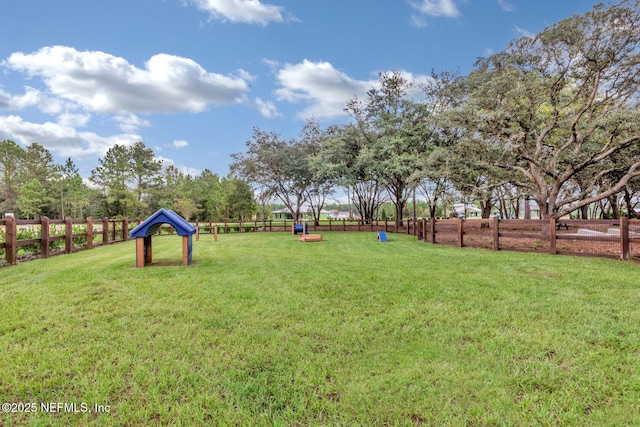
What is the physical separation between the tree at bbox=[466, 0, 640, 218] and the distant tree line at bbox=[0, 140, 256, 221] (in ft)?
88.2

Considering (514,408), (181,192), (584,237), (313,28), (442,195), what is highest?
(313,28)

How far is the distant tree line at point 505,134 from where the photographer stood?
1152 centimetres

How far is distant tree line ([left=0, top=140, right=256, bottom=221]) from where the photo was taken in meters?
38.5

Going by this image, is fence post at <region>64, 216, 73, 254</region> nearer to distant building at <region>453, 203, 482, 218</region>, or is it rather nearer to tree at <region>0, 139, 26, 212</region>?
distant building at <region>453, 203, 482, 218</region>

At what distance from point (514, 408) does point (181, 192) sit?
56.3 m

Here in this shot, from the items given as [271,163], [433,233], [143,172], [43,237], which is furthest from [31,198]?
[433,233]

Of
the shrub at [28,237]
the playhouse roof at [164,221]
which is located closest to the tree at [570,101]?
the playhouse roof at [164,221]

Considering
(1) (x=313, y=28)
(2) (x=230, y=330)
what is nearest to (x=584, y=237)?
(2) (x=230, y=330)

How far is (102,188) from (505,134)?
44545 mm

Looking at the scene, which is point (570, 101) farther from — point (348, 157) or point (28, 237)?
point (28, 237)

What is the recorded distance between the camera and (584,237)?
8102mm

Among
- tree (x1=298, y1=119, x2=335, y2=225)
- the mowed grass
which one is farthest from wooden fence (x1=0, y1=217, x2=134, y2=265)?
tree (x1=298, y1=119, x2=335, y2=225)

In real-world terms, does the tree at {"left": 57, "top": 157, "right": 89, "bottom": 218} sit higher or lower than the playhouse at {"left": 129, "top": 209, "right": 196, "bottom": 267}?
higher

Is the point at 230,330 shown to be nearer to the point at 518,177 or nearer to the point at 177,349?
the point at 177,349
